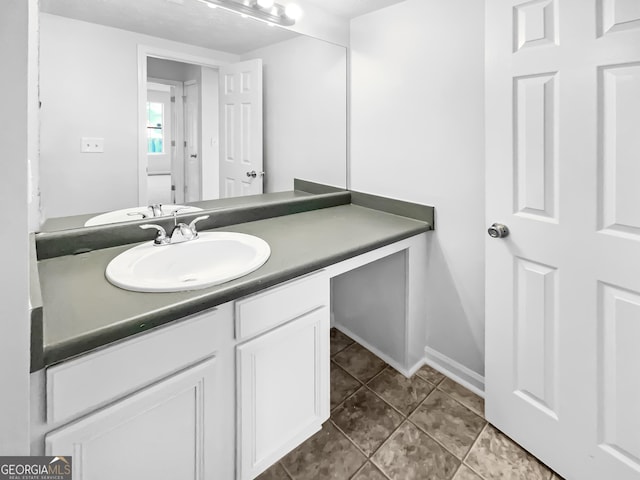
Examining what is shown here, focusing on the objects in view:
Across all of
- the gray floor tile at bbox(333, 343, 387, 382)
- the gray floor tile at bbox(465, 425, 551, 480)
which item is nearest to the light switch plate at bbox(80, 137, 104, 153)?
the gray floor tile at bbox(333, 343, 387, 382)

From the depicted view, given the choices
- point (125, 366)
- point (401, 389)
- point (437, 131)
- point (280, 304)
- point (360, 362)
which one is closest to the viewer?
point (125, 366)

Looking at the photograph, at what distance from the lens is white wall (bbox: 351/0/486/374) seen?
1644 millimetres

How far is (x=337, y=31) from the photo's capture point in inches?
82.0

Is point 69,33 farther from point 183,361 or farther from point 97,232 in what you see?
point 183,361

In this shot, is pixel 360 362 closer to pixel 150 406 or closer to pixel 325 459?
pixel 325 459

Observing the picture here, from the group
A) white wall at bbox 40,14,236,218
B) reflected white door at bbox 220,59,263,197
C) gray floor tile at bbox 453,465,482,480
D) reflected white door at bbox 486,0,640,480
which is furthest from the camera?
reflected white door at bbox 220,59,263,197

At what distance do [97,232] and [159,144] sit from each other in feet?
1.40

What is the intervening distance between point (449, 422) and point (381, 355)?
581mm

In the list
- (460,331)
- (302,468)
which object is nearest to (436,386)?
(460,331)

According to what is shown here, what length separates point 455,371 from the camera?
75.6 inches

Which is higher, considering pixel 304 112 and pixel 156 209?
pixel 304 112

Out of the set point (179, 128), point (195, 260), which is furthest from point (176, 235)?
point (179, 128)

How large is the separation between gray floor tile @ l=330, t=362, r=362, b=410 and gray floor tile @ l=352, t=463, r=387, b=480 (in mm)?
374

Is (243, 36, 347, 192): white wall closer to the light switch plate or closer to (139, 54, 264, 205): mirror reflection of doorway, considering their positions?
(139, 54, 264, 205): mirror reflection of doorway
